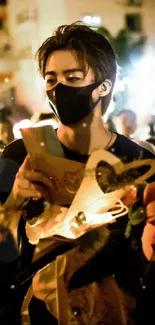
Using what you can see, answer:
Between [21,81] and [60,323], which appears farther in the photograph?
[21,81]

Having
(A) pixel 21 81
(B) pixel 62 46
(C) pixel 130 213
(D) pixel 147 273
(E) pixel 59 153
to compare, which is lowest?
(A) pixel 21 81

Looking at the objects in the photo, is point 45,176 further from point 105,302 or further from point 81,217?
point 105,302

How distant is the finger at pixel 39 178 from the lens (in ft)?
4.48

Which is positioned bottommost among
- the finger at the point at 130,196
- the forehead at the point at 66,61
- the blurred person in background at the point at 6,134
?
the blurred person in background at the point at 6,134

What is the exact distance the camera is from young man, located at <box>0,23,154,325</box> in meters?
1.37

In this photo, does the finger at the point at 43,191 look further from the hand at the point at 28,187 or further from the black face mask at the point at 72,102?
the black face mask at the point at 72,102

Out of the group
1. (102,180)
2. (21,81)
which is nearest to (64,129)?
(102,180)

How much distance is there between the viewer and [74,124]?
1.42 meters

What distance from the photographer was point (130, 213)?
1353mm

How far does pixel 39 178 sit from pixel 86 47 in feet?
1.12

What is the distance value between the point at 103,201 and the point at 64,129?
22 cm

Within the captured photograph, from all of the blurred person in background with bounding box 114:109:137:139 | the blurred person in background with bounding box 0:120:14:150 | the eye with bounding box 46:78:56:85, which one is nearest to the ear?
the eye with bounding box 46:78:56:85

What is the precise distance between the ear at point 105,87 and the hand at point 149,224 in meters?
0.27

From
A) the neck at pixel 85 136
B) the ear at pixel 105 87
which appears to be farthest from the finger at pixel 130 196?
the ear at pixel 105 87
